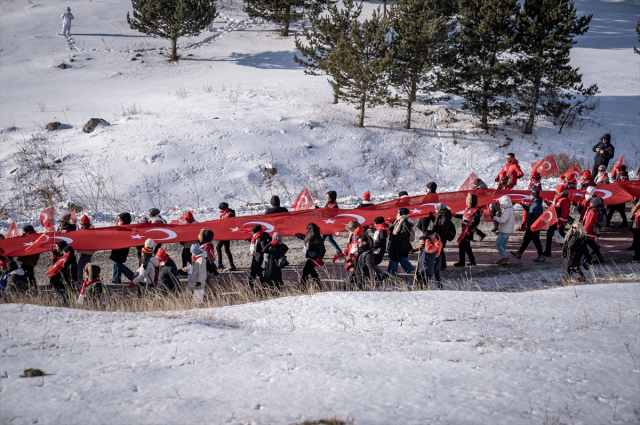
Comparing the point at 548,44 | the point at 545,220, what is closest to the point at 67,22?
the point at 548,44

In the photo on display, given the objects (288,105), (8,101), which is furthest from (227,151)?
(8,101)

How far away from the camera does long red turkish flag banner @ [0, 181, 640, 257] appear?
10789 millimetres

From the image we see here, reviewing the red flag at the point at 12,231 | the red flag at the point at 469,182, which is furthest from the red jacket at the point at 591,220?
the red flag at the point at 12,231

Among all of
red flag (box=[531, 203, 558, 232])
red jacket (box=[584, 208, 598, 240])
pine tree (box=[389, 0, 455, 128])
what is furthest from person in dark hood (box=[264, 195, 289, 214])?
pine tree (box=[389, 0, 455, 128])

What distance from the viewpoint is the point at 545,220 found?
11.1 m

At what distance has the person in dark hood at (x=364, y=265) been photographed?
29.6ft

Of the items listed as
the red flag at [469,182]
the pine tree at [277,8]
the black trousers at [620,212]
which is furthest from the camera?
the pine tree at [277,8]

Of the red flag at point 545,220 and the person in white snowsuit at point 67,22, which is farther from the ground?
the person in white snowsuit at point 67,22

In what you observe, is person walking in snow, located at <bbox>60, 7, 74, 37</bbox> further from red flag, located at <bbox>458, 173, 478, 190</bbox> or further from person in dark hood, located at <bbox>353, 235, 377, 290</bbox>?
person in dark hood, located at <bbox>353, 235, 377, 290</bbox>

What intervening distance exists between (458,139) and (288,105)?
10.1 metres

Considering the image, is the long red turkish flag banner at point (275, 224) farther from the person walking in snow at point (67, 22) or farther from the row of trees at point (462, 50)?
the person walking in snow at point (67, 22)

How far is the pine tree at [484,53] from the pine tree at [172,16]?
1687cm

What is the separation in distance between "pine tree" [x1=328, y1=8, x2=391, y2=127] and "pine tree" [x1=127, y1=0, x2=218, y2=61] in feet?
39.7

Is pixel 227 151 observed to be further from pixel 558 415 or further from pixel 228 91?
pixel 558 415
